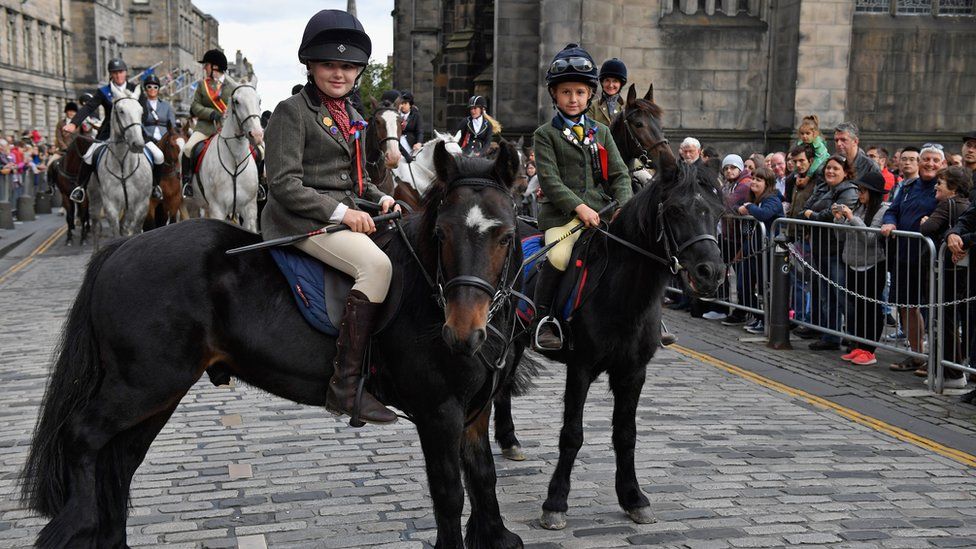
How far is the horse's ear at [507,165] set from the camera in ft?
13.8

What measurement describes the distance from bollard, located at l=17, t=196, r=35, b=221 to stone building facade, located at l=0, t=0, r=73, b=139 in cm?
3783

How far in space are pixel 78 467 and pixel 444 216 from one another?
6.96 feet

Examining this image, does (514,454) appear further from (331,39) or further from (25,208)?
(25,208)

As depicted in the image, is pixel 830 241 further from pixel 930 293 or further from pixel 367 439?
pixel 367 439

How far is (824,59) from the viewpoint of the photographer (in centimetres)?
2036

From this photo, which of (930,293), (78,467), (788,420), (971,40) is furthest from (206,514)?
(971,40)

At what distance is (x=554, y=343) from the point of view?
591 centimetres

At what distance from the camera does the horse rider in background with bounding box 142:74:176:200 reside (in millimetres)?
17875

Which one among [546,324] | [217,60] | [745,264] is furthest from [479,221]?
[217,60]

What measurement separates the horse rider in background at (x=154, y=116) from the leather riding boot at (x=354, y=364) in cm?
1437

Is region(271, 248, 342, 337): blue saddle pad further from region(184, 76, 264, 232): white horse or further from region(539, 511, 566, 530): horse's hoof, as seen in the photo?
region(184, 76, 264, 232): white horse

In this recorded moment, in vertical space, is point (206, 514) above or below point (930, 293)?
below

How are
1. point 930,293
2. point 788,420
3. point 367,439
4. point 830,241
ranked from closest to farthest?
1. point 367,439
2. point 788,420
3. point 930,293
4. point 830,241

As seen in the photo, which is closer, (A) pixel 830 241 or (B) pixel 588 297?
(B) pixel 588 297
